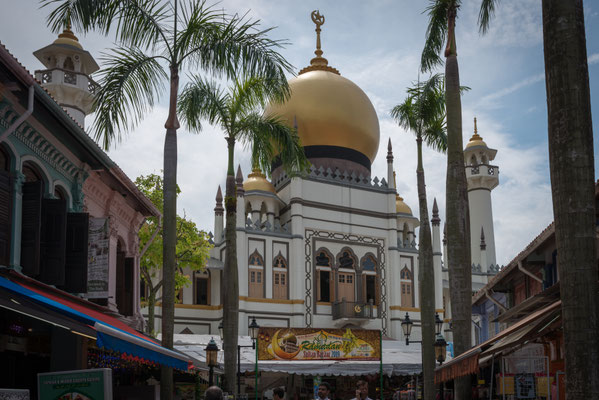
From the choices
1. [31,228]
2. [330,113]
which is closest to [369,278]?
[330,113]

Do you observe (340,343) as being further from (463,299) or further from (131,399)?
(463,299)

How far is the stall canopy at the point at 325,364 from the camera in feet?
88.9

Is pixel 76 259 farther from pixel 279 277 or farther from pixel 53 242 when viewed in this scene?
pixel 279 277

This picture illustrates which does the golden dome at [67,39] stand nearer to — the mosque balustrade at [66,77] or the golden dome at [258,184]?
the mosque balustrade at [66,77]

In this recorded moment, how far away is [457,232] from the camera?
14508 mm

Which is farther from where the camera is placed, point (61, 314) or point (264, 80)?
point (264, 80)

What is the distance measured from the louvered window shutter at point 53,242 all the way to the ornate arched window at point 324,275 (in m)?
28.9

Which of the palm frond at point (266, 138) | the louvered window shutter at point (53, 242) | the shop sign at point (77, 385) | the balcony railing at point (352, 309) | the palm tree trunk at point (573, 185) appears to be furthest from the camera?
the balcony railing at point (352, 309)

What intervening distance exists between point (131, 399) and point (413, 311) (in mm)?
28300

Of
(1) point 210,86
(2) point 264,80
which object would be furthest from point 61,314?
(1) point 210,86

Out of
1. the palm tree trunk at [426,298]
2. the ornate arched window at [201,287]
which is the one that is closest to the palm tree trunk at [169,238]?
the palm tree trunk at [426,298]

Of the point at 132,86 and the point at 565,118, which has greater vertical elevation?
the point at 132,86

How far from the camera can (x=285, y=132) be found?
2041 centimetres

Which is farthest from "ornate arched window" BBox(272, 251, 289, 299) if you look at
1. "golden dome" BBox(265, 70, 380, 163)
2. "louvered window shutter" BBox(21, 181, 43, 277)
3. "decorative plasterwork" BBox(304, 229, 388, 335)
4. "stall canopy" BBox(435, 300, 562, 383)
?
"louvered window shutter" BBox(21, 181, 43, 277)
